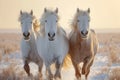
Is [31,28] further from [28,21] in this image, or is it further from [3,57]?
[3,57]

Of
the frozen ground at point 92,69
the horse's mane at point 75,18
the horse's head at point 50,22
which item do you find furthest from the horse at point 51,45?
the frozen ground at point 92,69

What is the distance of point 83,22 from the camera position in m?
4.26

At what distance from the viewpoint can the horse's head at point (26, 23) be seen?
425 cm

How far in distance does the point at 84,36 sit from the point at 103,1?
19.3 feet

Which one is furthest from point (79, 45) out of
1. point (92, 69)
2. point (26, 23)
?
point (92, 69)

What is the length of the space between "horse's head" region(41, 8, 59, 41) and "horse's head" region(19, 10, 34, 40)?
0.21 m

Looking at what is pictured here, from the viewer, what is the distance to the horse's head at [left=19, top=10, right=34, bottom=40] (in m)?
4.25

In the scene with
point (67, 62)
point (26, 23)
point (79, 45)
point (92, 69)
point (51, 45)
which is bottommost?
point (92, 69)

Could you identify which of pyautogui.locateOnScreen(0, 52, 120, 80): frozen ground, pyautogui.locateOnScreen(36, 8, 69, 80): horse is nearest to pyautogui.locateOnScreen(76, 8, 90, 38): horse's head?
pyautogui.locateOnScreen(36, 8, 69, 80): horse

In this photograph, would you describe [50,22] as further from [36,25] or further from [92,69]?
[92,69]

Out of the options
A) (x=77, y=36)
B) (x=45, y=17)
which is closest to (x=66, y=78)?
(x=77, y=36)

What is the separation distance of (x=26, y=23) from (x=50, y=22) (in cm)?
39

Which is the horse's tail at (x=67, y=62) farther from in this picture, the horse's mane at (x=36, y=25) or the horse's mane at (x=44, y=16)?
the horse's mane at (x=44, y=16)

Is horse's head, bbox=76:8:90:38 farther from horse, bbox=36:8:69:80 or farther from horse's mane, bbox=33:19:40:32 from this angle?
horse's mane, bbox=33:19:40:32
